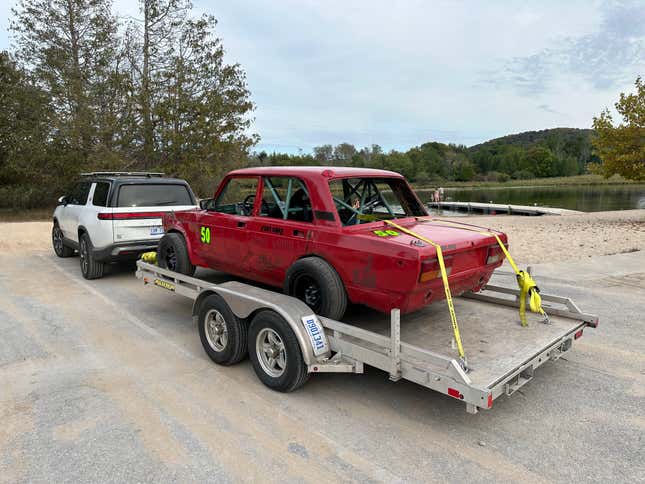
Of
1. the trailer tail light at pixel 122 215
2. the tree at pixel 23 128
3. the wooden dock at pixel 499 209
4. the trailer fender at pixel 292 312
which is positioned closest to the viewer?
the trailer fender at pixel 292 312

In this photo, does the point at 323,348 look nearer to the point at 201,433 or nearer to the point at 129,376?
the point at 201,433

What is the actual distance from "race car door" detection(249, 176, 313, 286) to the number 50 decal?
0.88 metres

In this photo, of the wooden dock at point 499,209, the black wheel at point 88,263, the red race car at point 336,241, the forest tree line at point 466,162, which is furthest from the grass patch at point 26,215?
the forest tree line at point 466,162

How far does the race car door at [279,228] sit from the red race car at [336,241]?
0.01 m

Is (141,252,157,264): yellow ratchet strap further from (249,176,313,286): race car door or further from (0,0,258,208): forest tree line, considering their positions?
(0,0,258,208): forest tree line

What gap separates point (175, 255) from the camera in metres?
6.20

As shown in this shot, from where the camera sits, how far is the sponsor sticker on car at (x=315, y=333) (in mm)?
3686

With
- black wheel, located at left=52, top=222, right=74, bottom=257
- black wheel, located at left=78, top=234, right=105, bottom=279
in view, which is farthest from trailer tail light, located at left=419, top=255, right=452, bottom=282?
black wheel, located at left=52, top=222, right=74, bottom=257

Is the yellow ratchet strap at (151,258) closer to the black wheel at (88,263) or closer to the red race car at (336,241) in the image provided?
the red race car at (336,241)

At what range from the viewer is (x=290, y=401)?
3816 millimetres

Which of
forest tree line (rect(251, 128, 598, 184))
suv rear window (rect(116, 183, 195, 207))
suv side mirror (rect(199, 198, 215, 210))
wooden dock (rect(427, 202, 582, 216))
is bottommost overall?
wooden dock (rect(427, 202, 582, 216))

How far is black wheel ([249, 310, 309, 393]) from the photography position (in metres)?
3.74

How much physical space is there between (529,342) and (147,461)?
3156mm

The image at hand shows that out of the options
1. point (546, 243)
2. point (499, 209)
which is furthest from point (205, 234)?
point (499, 209)
